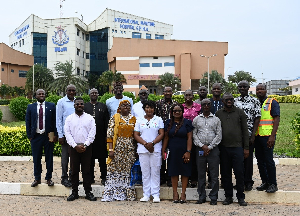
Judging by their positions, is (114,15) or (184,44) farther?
(114,15)

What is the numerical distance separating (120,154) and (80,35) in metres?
59.8

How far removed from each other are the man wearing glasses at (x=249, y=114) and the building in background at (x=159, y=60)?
45.3 meters

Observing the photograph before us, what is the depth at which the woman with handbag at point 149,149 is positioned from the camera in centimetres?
520

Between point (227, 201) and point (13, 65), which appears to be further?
point (13, 65)

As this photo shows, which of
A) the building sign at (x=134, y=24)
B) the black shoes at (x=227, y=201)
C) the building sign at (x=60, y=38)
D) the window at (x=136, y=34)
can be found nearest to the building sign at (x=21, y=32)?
the building sign at (x=60, y=38)

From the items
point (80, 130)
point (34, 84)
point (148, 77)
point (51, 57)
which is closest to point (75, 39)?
point (51, 57)

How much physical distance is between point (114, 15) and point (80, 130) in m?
58.3

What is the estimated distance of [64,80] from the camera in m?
49.1

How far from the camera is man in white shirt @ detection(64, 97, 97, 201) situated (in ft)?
17.2

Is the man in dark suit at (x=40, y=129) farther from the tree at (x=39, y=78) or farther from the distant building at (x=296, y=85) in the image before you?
the distant building at (x=296, y=85)

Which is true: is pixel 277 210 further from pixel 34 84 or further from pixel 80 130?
pixel 34 84

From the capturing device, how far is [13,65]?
54938mm

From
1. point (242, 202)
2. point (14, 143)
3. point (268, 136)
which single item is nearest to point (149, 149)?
point (242, 202)

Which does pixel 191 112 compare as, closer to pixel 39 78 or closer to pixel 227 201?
pixel 227 201
